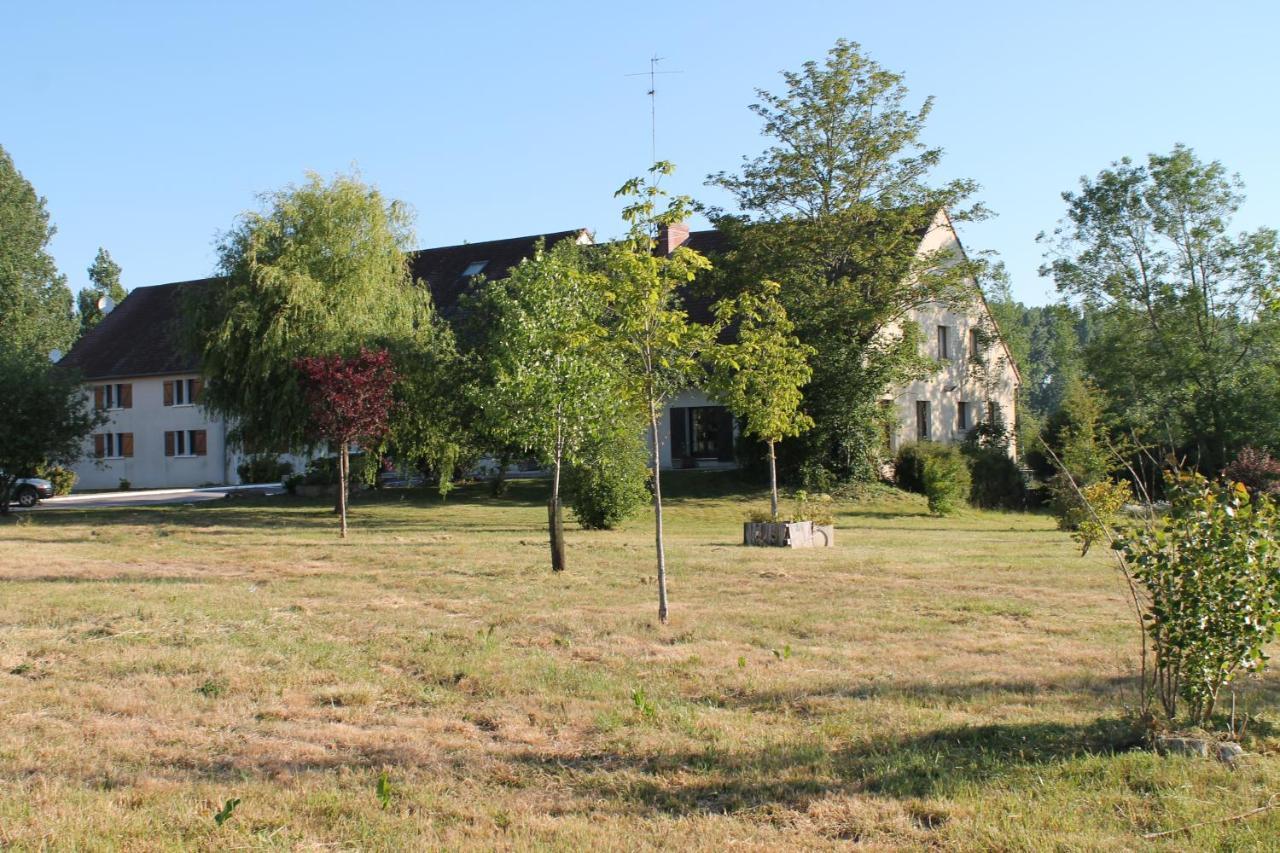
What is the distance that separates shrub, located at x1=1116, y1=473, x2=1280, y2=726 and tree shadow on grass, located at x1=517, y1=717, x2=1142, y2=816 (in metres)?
0.57

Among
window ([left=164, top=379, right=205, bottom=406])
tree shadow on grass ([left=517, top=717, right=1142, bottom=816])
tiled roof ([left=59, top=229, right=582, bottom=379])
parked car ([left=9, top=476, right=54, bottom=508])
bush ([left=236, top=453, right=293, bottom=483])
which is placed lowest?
tree shadow on grass ([left=517, top=717, right=1142, bottom=816])

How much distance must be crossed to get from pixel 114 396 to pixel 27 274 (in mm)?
9555

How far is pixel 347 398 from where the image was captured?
19.5 metres

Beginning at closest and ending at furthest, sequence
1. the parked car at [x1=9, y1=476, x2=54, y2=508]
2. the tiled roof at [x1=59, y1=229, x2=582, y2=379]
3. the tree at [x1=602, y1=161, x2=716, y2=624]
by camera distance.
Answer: the tree at [x1=602, y1=161, x2=716, y2=624] → the parked car at [x1=9, y1=476, x2=54, y2=508] → the tiled roof at [x1=59, y1=229, x2=582, y2=379]

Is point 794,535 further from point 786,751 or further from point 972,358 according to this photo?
point 972,358

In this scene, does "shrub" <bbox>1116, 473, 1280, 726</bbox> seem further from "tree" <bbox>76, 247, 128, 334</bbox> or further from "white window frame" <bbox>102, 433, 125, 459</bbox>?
"tree" <bbox>76, 247, 128, 334</bbox>

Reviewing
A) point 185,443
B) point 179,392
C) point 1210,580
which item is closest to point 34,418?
point 179,392

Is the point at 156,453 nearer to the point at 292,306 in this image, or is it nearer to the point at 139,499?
the point at 139,499

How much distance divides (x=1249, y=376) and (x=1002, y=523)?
15306 millimetres

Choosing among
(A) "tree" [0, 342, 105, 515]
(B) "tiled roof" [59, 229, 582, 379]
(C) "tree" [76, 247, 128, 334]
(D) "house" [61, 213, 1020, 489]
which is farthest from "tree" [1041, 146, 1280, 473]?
(C) "tree" [76, 247, 128, 334]

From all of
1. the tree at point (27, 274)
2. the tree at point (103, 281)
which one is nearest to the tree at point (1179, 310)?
the tree at point (27, 274)

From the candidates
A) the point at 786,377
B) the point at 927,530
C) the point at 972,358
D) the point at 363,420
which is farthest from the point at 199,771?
the point at 972,358

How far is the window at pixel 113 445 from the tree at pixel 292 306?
2307 centimetres

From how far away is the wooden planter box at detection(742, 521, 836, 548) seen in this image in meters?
19.5
